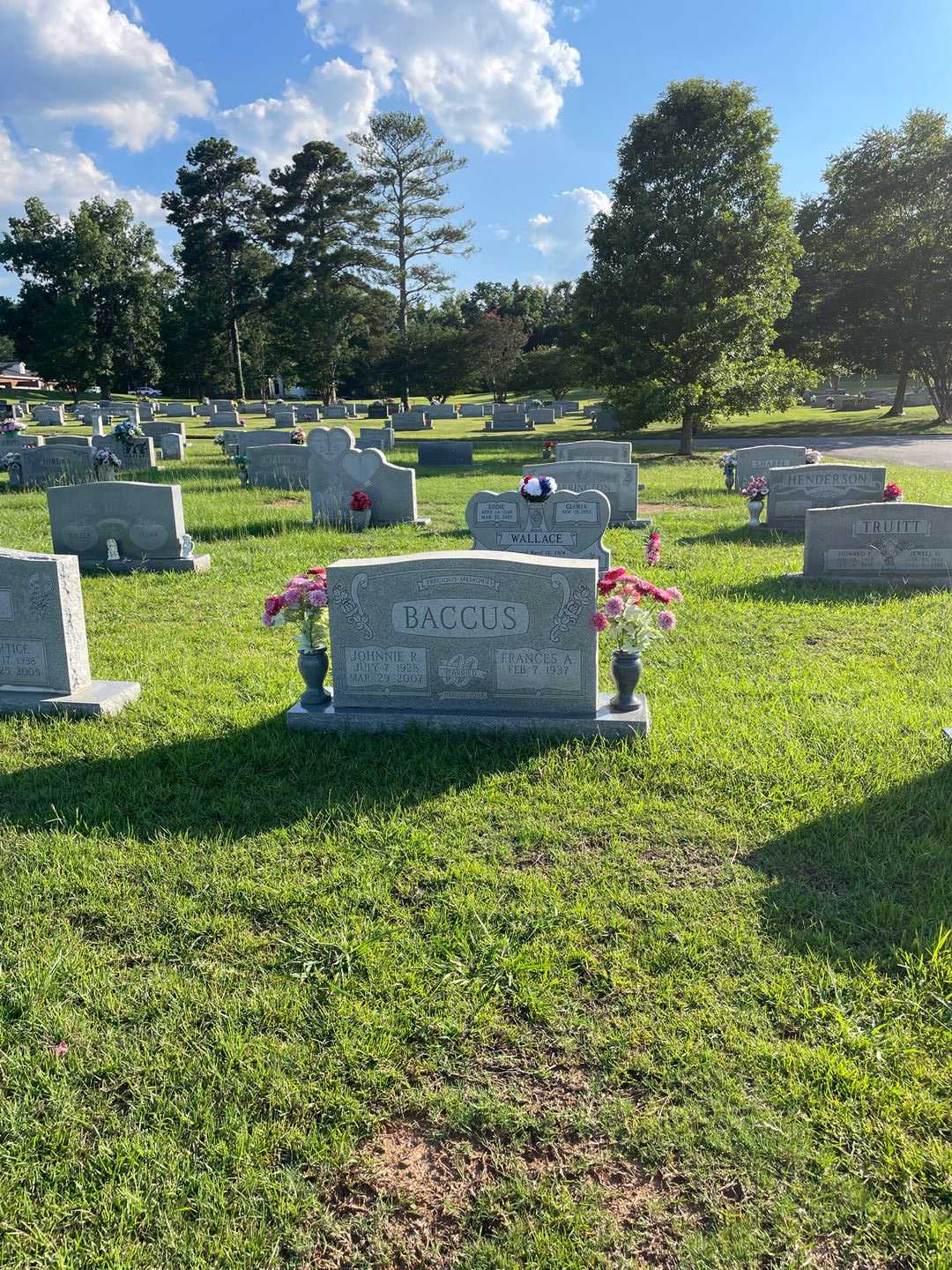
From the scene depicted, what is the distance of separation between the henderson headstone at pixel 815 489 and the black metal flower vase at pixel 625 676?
727 centimetres

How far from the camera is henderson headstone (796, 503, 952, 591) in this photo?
838cm

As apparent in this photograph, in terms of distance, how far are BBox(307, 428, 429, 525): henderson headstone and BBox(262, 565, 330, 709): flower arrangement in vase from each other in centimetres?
770

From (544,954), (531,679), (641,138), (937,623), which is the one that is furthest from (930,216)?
(544,954)

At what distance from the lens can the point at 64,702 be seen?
552 centimetres

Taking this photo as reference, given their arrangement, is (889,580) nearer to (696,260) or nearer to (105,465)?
(105,465)

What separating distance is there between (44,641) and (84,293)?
54.8m

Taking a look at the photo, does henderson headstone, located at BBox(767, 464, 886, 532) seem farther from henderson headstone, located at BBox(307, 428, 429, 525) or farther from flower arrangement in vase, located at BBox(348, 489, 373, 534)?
flower arrangement in vase, located at BBox(348, 489, 373, 534)

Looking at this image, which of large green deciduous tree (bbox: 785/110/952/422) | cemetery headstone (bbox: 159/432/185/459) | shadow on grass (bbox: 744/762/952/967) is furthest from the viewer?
large green deciduous tree (bbox: 785/110/952/422)

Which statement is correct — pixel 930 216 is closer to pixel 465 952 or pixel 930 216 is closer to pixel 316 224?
pixel 316 224

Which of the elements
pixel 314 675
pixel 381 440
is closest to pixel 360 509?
pixel 314 675

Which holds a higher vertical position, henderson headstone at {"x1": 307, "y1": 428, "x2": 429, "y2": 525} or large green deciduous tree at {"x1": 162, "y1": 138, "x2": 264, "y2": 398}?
large green deciduous tree at {"x1": 162, "y1": 138, "x2": 264, "y2": 398}

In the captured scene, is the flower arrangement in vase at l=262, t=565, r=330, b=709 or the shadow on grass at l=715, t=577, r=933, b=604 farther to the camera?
the shadow on grass at l=715, t=577, r=933, b=604

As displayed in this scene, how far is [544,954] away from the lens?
312cm

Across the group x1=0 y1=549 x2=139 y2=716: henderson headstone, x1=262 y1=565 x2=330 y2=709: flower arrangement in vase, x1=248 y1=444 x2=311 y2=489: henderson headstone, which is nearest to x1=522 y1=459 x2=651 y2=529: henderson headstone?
x1=248 y1=444 x2=311 y2=489: henderson headstone
